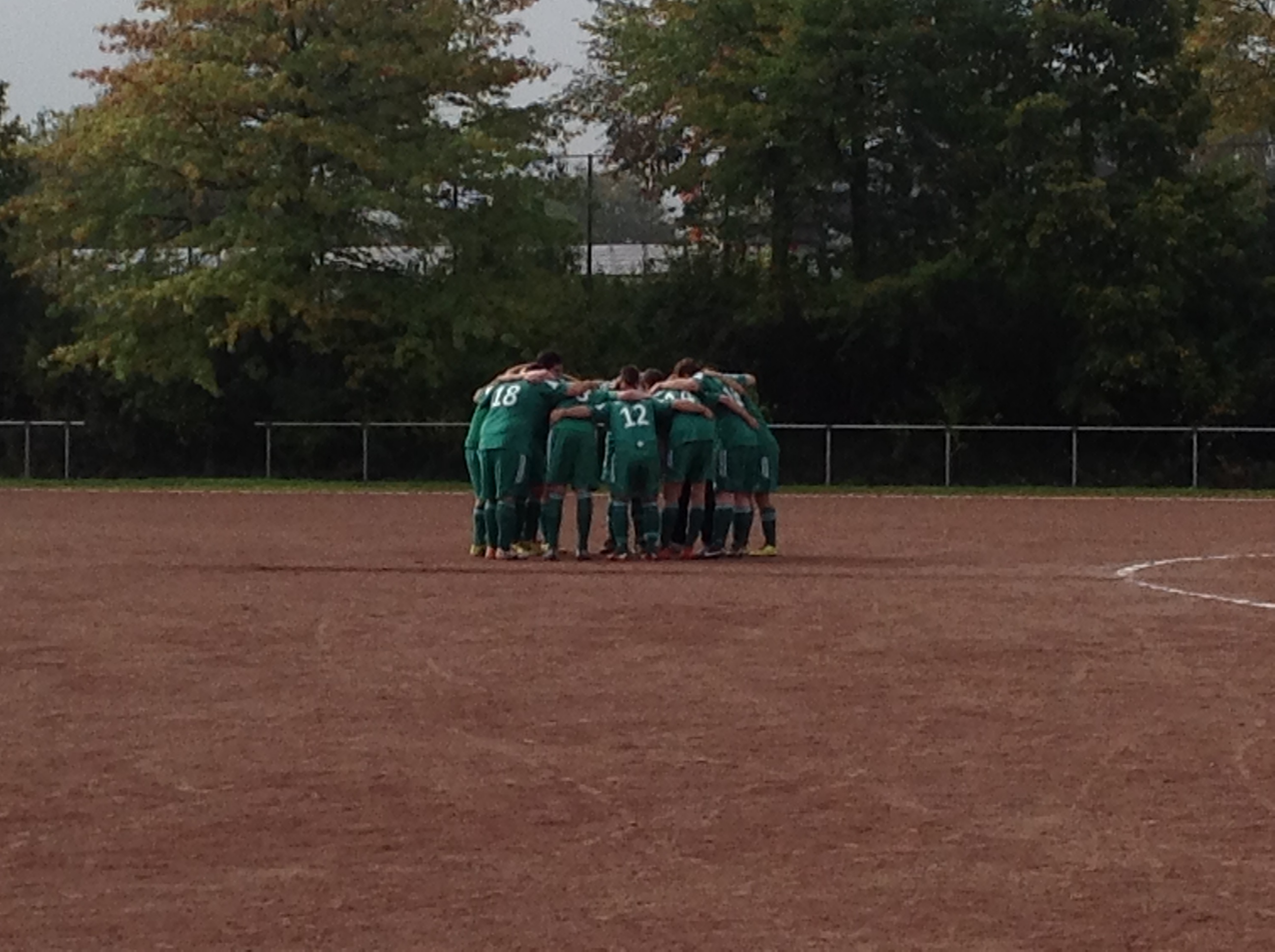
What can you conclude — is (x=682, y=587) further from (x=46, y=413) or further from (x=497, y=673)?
(x=46, y=413)

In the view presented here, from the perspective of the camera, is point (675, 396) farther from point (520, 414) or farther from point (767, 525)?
point (767, 525)

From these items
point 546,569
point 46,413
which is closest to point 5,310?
point 46,413

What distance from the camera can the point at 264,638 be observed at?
1536cm

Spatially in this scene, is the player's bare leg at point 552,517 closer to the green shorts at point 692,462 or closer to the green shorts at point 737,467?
the green shorts at point 692,462

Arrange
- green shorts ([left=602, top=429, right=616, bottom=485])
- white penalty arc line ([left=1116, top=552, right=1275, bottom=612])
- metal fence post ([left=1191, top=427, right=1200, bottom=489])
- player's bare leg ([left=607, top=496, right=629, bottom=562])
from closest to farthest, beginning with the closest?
white penalty arc line ([left=1116, top=552, right=1275, bottom=612])
green shorts ([left=602, top=429, right=616, bottom=485])
player's bare leg ([left=607, top=496, right=629, bottom=562])
metal fence post ([left=1191, top=427, right=1200, bottom=489])

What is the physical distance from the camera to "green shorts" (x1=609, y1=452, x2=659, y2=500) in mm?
22172

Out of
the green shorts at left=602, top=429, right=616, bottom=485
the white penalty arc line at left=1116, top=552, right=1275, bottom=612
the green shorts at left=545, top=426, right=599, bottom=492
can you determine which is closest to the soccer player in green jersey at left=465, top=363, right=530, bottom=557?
the green shorts at left=545, top=426, right=599, bottom=492

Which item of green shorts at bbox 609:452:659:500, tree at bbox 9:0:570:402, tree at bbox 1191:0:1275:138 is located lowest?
green shorts at bbox 609:452:659:500

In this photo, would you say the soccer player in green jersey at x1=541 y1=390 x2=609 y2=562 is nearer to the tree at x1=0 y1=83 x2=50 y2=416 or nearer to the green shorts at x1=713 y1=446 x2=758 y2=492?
the green shorts at x1=713 y1=446 x2=758 y2=492

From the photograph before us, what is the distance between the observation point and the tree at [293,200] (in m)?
45.5

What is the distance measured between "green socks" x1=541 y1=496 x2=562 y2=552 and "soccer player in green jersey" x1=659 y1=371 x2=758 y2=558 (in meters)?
1.48

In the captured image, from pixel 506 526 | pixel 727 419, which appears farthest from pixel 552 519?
pixel 727 419

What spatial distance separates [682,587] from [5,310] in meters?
35.8

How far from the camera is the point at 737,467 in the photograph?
2288 cm
